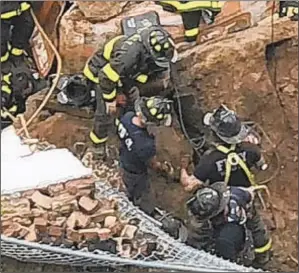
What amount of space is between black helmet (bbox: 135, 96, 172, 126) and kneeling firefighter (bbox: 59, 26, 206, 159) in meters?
0.01

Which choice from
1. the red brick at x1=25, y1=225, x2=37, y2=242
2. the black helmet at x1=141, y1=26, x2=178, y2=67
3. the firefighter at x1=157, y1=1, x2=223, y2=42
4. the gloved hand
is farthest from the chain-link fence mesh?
the firefighter at x1=157, y1=1, x2=223, y2=42

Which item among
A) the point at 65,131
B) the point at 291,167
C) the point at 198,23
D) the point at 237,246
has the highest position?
the point at 198,23

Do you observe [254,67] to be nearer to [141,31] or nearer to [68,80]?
[141,31]

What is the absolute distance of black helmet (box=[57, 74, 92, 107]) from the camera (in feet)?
7.54

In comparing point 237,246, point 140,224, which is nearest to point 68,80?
point 140,224

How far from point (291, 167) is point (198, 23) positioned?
0.42m

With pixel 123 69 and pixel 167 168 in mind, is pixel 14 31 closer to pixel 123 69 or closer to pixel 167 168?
pixel 123 69

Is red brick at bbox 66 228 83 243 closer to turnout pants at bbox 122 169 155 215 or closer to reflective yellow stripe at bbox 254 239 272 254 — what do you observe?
turnout pants at bbox 122 169 155 215

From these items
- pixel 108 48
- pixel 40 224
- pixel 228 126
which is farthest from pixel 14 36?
pixel 228 126

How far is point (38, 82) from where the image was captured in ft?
7.57

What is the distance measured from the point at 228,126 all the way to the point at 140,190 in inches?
10.8

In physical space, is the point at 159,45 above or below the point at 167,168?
above

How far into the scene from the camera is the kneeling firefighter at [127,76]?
2.25 meters

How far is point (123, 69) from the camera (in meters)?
2.26
